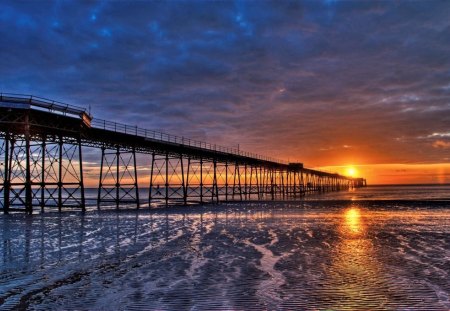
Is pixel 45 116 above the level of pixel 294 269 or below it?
above

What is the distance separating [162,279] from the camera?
7.54m

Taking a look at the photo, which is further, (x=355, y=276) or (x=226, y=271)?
(x=226, y=271)

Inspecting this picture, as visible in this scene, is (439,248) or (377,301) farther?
(439,248)

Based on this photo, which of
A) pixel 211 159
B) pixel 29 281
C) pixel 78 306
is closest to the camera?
pixel 78 306

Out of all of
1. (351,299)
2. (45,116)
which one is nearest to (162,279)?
(351,299)

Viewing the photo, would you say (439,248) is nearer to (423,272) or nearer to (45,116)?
(423,272)

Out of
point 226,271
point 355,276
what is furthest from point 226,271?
point 355,276

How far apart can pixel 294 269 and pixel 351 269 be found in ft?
3.81

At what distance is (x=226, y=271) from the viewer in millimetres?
8188

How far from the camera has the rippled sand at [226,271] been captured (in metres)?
5.97

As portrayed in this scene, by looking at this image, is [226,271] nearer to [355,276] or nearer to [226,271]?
[226,271]

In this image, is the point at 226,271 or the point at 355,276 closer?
the point at 355,276

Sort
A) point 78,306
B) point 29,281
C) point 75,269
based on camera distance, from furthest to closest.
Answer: point 75,269 < point 29,281 < point 78,306

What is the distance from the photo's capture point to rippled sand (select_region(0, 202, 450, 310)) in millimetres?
5973
